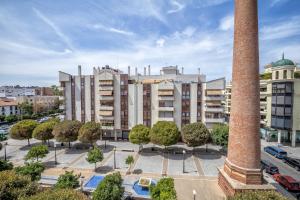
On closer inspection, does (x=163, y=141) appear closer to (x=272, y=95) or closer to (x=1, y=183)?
(x=1, y=183)

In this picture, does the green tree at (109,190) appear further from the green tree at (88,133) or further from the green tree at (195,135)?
the green tree at (88,133)

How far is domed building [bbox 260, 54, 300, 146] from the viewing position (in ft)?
124

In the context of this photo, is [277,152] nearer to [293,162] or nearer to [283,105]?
[293,162]

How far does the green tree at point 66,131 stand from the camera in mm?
35469

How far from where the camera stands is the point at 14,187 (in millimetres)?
13156

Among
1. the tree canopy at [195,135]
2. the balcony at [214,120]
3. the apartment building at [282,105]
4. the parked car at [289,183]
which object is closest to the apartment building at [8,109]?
the tree canopy at [195,135]

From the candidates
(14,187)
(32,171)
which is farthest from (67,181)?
(14,187)

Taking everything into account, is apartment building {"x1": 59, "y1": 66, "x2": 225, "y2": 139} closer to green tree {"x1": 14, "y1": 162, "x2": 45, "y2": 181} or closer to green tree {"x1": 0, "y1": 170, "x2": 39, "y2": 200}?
green tree {"x1": 14, "y1": 162, "x2": 45, "y2": 181}

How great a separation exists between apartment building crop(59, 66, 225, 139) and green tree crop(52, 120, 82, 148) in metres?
9.06

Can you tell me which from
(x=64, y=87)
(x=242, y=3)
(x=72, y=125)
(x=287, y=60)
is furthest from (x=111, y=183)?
(x=287, y=60)

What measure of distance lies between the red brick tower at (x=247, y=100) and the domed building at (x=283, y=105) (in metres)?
29.7

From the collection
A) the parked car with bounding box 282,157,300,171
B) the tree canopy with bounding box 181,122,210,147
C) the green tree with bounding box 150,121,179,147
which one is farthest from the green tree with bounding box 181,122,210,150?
the parked car with bounding box 282,157,300,171

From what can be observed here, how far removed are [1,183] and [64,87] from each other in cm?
3900

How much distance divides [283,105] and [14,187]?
49541 millimetres
